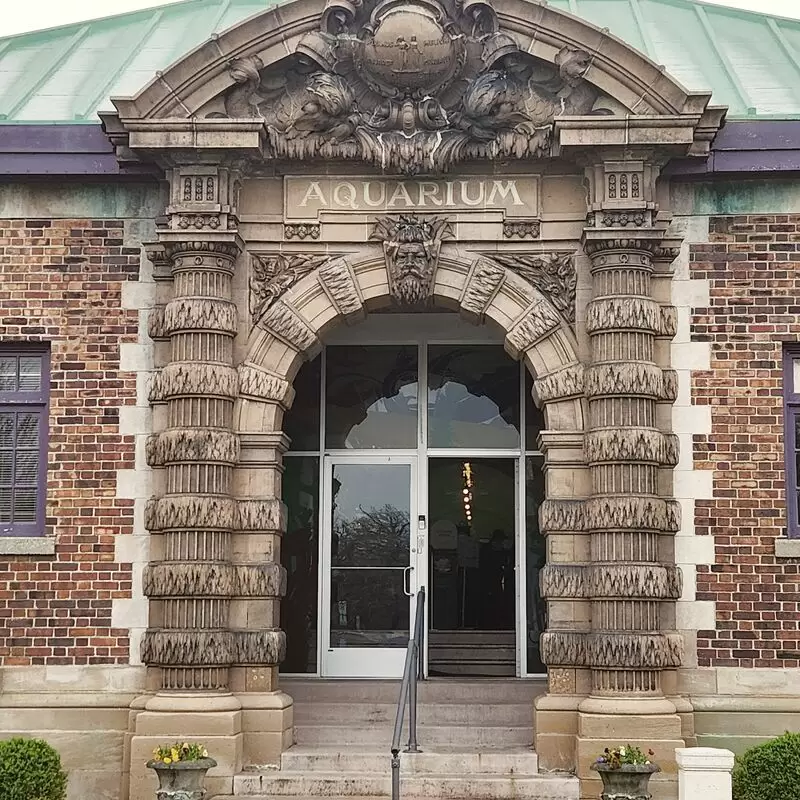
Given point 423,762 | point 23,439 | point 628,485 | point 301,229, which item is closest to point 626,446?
point 628,485

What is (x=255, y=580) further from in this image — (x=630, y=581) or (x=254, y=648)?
(x=630, y=581)

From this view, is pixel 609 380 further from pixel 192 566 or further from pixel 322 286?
pixel 192 566

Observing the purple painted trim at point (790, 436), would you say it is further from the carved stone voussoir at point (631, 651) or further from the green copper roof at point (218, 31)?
the green copper roof at point (218, 31)

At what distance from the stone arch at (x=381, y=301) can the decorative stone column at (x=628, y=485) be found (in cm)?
28

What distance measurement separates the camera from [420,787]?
1027 centimetres

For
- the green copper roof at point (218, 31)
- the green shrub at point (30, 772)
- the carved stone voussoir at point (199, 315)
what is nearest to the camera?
the green shrub at point (30, 772)

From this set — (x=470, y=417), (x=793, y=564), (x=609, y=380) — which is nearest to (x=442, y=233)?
(x=609, y=380)

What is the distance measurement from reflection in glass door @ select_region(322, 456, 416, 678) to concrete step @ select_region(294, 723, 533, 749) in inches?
55.4

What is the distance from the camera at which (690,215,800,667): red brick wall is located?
35.9ft

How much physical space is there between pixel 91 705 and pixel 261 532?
6.81 ft

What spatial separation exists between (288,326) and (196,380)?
3.13ft

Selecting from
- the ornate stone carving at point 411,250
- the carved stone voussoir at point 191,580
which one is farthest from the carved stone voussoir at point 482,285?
the carved stone voussoir at point 191,580

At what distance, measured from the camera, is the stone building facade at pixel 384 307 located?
10.7m

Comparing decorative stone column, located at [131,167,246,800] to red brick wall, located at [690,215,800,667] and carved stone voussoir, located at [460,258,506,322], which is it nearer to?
carved stone voussoir, located at [460,258,506,322]
